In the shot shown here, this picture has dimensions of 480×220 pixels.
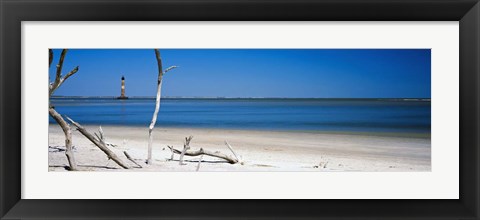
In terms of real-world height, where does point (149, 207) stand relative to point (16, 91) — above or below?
below

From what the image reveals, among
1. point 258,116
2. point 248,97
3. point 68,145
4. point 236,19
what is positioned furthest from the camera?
point 258,116

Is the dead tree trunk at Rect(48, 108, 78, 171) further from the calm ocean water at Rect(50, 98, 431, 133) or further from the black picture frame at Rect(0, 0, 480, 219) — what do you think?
the calm ocean water at Rect(50, 98, 431, 133)

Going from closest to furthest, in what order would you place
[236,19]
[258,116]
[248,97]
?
[236,19] → [248,97] → [258,116]

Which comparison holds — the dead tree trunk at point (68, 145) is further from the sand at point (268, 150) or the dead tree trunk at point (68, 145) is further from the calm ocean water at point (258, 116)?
the calm ocean water at point (258, 116)

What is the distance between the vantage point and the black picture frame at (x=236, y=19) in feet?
9.21

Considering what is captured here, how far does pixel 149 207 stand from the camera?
2.89m

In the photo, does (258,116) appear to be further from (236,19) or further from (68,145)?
(236,19)

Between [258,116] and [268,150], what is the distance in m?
3.89

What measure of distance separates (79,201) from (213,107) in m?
8.15

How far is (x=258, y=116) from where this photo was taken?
1010 cm

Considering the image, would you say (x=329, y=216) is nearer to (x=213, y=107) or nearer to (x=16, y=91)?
(x=16, y=91)

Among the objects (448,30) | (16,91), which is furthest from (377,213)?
(16,91)

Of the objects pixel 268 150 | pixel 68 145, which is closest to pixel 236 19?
pixel 68 145

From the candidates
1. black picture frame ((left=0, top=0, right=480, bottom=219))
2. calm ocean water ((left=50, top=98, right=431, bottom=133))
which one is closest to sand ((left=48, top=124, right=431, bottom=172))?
calm ocean water ((left=50, top=98, right=431, bottom=133))
